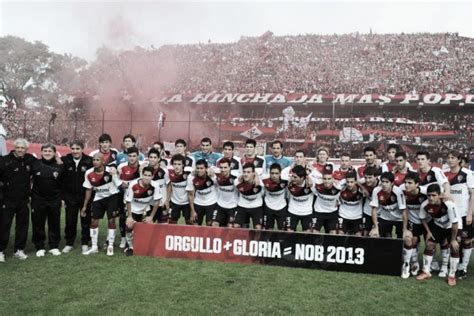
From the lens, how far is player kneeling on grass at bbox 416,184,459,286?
5871mm

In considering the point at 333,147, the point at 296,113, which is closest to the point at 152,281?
the point at 333,147

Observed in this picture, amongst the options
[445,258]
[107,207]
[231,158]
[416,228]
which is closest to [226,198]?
[231,158]

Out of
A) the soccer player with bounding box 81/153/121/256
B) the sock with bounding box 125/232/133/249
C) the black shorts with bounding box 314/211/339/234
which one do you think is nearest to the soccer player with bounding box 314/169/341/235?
the black shorts with bounding box 314/211/339/234

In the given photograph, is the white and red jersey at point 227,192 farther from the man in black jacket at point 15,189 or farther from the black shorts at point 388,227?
the man in black jacket at point 15,189

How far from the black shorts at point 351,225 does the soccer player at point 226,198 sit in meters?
1.84

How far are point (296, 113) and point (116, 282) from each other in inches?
913

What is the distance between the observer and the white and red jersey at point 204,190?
23.4ft

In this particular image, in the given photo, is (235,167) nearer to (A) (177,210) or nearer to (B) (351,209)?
(A) (177,210)

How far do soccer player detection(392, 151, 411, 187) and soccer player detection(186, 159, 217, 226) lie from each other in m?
3.07

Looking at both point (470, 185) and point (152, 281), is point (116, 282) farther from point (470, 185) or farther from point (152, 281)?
point (470, 185)

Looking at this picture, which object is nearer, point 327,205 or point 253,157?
point 327,205

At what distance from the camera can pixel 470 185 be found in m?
6.47

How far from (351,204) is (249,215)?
1745mm

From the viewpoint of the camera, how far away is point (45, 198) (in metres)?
6.88
